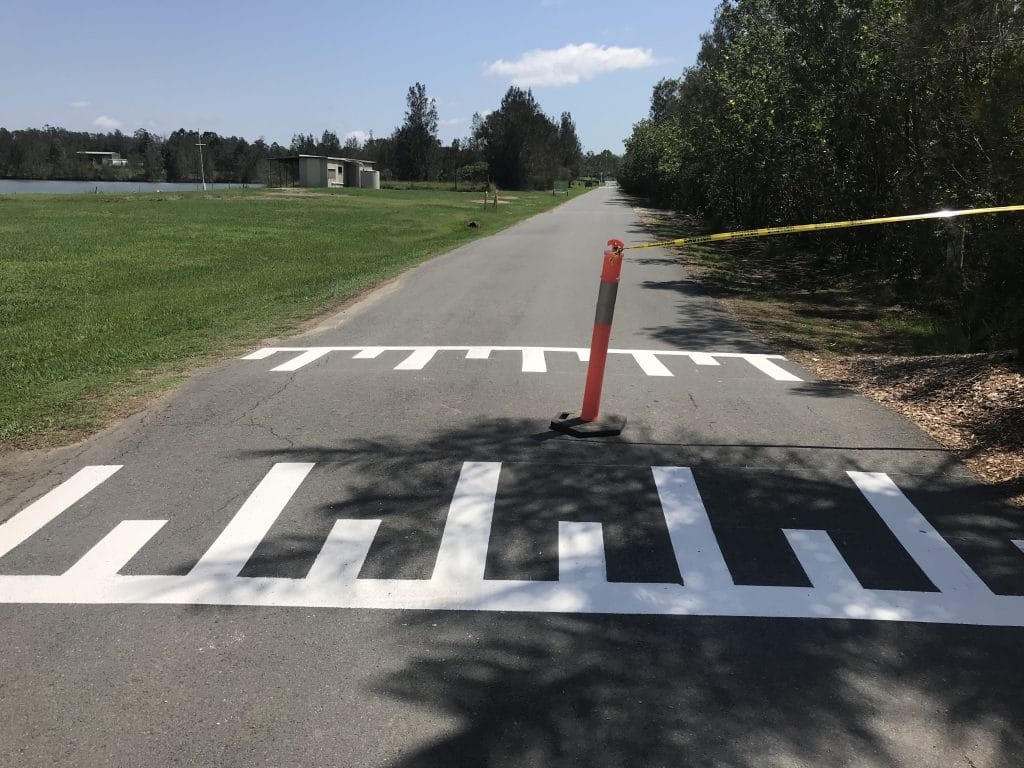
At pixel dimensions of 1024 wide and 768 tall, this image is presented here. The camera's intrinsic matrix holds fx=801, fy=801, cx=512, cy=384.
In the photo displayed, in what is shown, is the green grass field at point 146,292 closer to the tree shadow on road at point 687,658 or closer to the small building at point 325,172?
the tree shadow on road at point 687,658

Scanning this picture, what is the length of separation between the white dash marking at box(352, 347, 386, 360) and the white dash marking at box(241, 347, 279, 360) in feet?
3.48

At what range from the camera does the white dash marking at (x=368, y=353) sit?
9.30 m

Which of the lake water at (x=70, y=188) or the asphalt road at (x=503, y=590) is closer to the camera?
the asphalt road at (x=503, y=590)

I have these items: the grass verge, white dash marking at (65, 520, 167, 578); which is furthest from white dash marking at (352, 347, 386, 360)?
the grass verge

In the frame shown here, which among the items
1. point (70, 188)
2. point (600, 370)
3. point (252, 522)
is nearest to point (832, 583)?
point (600, 370)

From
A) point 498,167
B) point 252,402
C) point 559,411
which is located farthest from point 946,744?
point 498,167

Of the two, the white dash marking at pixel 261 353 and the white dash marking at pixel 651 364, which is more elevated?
the white dash marking at pixel 651 364

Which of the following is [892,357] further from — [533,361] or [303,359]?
[303,359]

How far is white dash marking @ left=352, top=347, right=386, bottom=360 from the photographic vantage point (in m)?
9.30

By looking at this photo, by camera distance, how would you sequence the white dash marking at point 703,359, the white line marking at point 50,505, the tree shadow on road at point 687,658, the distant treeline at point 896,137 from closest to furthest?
the tree shadow on road at point 687,658
the white line marking at point 50,505
the white dash marking at point 703,359
the distant treeline at point 896,137

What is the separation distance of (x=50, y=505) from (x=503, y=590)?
3.00 meters

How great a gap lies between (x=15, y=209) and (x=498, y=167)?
6943cm

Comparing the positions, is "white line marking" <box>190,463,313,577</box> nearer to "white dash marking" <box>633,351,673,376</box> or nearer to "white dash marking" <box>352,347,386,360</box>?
"white dash marking" <box>352,347,386,360</box>

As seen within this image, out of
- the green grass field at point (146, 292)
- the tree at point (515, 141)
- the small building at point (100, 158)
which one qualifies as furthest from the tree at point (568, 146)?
the green grass field at point (146, 292)
